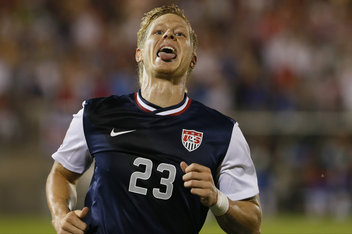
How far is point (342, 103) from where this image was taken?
12953mm

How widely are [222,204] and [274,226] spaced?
725cm

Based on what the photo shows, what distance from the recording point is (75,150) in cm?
408

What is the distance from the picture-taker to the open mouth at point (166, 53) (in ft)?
13.6

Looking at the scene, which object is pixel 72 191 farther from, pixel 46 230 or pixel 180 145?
pixel 46 230

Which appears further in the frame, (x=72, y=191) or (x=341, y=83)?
(x=341, y=83)

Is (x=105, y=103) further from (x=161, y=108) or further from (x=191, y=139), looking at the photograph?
(x=191, y=139)

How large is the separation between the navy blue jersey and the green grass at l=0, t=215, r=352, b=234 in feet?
19.6

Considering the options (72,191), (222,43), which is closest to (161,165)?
(72,191)

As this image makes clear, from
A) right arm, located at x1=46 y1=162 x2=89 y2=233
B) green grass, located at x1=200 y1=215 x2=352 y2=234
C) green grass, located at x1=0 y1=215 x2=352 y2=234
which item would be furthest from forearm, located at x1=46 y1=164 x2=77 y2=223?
green grass, located at x1=200 y1=215 x2=352 y2=234

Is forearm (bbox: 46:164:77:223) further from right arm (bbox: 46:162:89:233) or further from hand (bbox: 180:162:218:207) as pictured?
hand (bbox: 180:162:218:207)

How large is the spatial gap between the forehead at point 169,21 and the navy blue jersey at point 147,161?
546mm

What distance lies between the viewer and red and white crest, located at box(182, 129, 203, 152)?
394 centimetres

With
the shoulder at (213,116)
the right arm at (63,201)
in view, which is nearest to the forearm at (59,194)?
Answer: the right arm at (63,201)

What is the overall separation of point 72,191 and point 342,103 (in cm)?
Result: 958
